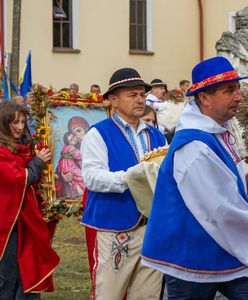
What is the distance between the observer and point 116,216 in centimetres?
645

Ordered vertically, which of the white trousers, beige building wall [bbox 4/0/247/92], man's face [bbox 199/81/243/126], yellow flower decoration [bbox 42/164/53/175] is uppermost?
beige building wall [bbox 4/0/247/92]

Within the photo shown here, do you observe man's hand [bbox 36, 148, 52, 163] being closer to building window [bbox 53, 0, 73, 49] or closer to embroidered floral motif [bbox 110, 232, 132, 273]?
embroidered floral motif [bbox 110, 232, 132, 273]

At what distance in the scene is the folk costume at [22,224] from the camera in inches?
281

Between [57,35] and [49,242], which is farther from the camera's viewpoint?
[57,35]

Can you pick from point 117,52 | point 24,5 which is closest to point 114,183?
point 24,5

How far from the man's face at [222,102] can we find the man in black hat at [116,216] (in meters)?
1.38

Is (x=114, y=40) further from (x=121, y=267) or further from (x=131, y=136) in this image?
(x=121, y=267)

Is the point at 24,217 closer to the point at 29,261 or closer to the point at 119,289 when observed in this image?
the point at 29,261

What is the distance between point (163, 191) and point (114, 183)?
129cm

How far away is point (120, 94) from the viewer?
6.73m

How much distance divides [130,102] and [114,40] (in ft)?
61.7

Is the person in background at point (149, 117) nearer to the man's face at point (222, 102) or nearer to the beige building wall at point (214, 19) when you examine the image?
the man's face at point (222, 102)

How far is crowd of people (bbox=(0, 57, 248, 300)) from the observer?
4.84 metres

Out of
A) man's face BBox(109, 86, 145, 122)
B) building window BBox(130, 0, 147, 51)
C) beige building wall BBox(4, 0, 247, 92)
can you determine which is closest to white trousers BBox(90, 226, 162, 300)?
man's face BBox(109, 86, 145, 122)
